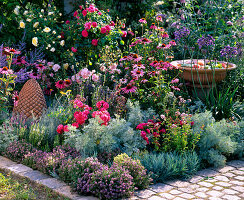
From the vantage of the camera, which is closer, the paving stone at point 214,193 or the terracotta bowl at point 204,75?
the paving stone at point 214,193

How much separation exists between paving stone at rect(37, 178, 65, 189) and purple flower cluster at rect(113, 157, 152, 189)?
0.63m

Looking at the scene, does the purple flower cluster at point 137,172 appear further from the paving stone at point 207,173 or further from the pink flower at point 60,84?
the pink flower at point 60,84

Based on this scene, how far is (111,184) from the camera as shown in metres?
3.66

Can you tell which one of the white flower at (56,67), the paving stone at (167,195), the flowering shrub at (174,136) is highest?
the white flower at (56,67)

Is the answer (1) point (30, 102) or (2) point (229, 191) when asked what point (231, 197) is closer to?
(2) point (229, 191)

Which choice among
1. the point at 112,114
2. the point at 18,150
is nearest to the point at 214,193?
the point at 112,114

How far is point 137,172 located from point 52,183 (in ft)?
3.03

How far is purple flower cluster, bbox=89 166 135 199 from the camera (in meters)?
3.63

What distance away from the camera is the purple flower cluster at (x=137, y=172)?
3902mm

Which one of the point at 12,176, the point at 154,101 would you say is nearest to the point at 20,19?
the point at 154,101

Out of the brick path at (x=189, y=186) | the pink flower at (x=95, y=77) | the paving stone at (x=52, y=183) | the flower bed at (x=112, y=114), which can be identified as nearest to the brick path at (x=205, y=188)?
the brick path at (x=189, y=186)

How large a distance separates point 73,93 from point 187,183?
265 centimetres

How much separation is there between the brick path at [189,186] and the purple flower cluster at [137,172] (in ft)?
0.28

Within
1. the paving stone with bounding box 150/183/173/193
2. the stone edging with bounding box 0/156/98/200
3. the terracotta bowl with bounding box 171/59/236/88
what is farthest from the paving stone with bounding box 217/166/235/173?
the stone edging with bounding box 0/156/98/200
